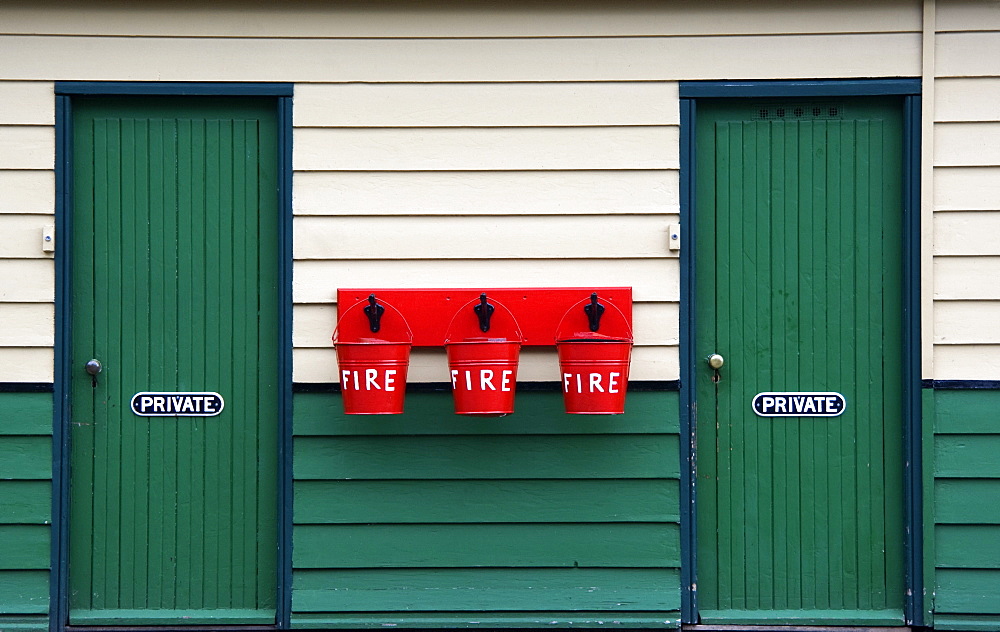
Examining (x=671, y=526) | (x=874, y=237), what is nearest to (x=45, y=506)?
(x=671, y=526)

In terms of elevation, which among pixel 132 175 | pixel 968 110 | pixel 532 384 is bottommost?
pixel 532 384

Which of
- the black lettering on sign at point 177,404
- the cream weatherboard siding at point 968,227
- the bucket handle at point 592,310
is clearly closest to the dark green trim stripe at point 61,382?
the black lettering on sign at point 177,404

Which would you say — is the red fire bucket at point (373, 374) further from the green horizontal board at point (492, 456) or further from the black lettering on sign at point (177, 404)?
the black lettering on sign at point (177, 404)

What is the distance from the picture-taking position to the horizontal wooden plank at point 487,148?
3.87 metres

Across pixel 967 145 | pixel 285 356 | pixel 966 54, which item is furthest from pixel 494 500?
pixel 966 54

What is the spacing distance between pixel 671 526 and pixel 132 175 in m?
2.83

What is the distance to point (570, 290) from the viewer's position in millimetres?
3820

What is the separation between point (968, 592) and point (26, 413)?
13.6 ft

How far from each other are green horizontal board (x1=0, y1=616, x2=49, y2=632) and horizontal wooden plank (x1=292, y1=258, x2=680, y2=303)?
187 centimetres

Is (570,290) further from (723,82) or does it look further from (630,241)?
(723,82)

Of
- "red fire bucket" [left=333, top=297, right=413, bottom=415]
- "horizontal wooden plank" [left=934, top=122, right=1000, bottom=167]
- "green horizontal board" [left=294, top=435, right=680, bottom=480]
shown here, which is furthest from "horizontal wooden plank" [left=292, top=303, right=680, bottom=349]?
"horizontal wooden plank" [left=934, top=122, right=1000, bottom=167]

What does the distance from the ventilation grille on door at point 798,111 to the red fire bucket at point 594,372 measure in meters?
1.25

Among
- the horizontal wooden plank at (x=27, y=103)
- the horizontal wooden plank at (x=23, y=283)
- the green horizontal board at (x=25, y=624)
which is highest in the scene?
the horizontal wooden plank at (x=27, y=103)

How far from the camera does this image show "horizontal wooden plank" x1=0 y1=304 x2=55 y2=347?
3834 millimetres
